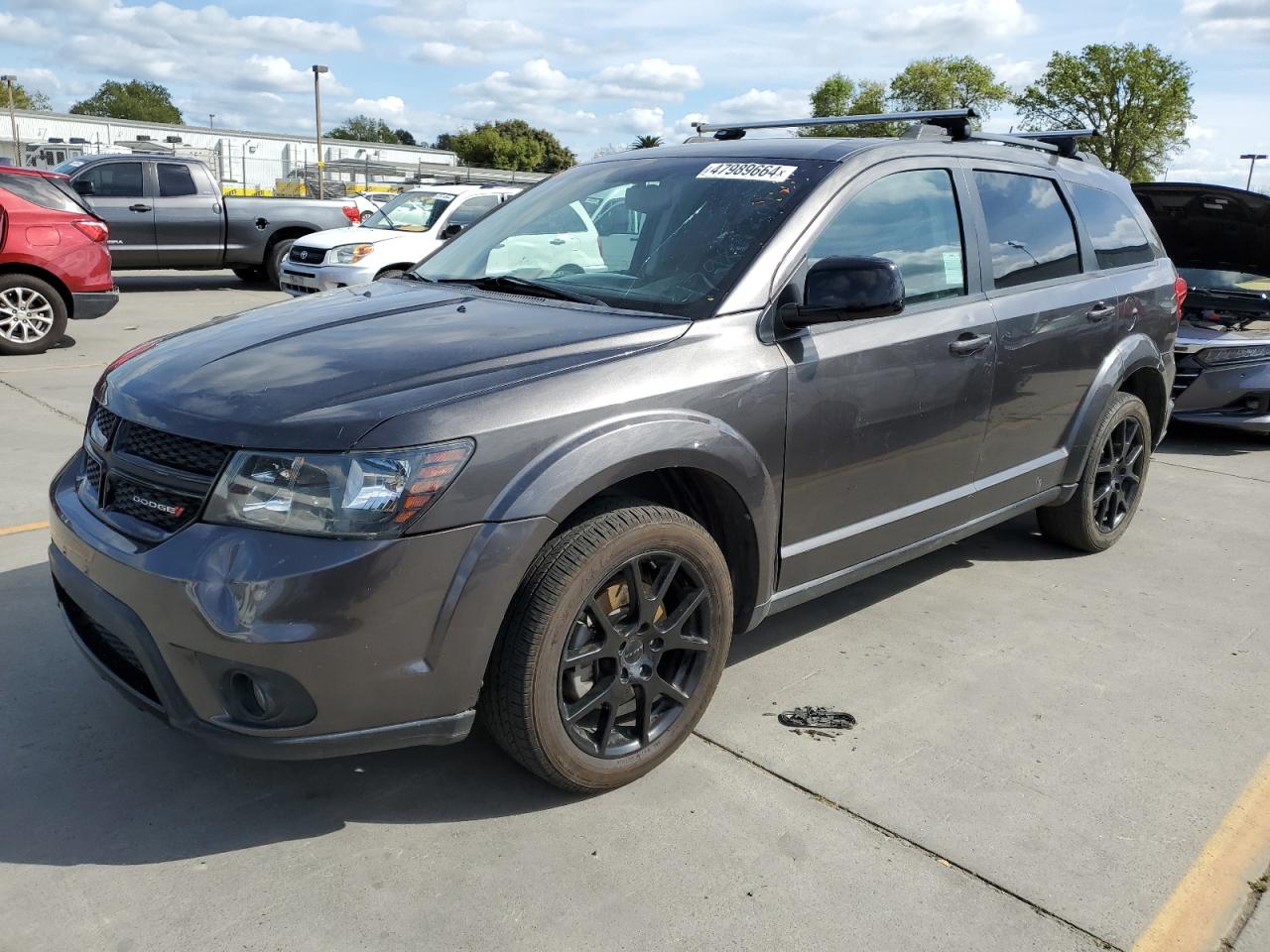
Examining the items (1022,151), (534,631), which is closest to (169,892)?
(534,631)

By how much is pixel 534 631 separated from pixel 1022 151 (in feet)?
10.3

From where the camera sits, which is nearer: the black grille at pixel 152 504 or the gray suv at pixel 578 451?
the gray suv at pixel 578 451

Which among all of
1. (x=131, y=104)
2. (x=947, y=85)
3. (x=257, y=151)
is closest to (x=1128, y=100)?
(x=947, y=85)

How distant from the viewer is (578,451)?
8.70ft

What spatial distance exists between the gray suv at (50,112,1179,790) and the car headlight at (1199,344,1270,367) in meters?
3.69

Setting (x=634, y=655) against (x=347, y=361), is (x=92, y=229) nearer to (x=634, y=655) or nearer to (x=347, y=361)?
(x=347, y=361)

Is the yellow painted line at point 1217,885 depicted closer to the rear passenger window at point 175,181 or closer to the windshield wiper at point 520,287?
the windshield wiper at point 520,287

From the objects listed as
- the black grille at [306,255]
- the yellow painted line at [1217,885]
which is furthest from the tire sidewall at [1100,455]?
the black grille at [306,255]

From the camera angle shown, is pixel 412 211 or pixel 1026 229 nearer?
pixel 1026 229

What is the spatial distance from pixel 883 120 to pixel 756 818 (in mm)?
2796

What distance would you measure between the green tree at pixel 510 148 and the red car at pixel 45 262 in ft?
280

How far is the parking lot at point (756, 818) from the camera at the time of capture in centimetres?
247

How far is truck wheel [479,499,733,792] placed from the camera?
104 inches

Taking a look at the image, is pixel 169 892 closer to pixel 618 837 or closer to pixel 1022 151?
pixel 618 837
